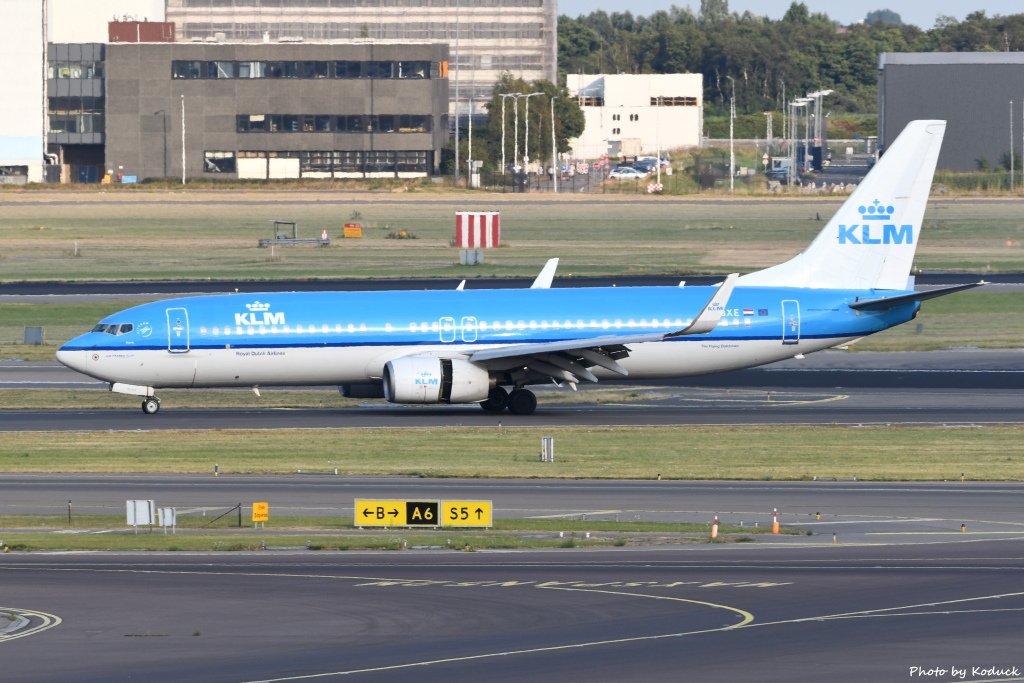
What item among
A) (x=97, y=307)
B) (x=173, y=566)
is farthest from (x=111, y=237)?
(x=173, y=566)

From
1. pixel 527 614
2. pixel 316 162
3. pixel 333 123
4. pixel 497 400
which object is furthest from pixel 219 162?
pixel 527 614

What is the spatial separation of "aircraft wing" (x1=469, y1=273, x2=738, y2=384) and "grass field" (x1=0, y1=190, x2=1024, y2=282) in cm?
3981

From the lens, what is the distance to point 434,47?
7549 inches

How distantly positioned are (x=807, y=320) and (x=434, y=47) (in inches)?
5650

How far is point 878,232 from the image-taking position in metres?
55.1

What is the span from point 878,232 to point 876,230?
10 cm

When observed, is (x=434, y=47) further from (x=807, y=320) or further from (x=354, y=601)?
(x=354, y=601)

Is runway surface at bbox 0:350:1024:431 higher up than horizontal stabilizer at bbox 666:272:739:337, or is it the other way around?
horizontal stabilizer at bbox 666:272:739:337

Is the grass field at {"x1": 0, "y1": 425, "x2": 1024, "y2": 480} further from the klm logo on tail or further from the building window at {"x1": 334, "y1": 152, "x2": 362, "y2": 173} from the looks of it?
the building window at {"x1": 334, "y1": 152, "x2": 362, "y2": 173}

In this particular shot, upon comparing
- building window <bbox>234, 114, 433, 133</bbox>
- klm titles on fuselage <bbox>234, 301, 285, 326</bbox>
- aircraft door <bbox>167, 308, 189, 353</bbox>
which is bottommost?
aircraft door <bbox>167, 308, 189, 353</bbox>

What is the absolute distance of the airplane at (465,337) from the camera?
51312mm

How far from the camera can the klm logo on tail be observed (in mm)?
55031

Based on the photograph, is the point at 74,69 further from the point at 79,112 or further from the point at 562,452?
the point at 562,452

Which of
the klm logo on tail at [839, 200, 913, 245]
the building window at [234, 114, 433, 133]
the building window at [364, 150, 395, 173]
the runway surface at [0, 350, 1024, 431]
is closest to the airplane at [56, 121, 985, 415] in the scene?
the runway surface at [0, 350, 1024, 431]
